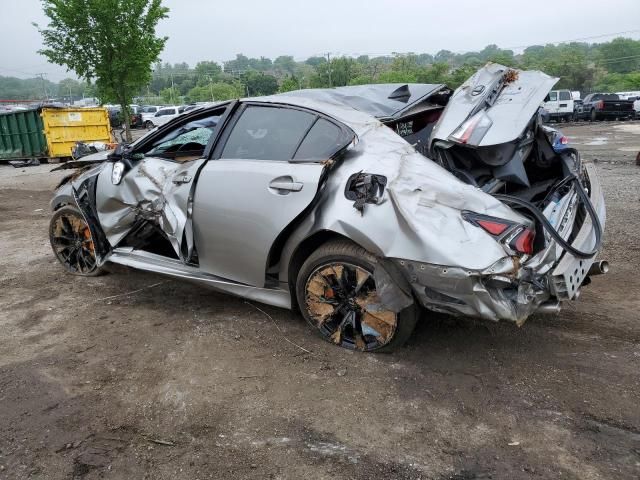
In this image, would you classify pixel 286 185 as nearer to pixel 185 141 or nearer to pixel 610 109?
pixel 185 141

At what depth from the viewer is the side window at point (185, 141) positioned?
4328 millimetres

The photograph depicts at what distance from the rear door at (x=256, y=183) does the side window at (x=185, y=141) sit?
1.81 ft

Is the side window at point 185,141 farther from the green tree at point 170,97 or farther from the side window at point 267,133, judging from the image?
the green tree at point 170,97

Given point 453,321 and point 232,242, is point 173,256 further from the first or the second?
point 453,321

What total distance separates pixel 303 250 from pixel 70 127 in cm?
1598

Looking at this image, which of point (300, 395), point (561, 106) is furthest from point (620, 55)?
point (300, 395)

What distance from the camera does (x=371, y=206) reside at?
10.00 ft

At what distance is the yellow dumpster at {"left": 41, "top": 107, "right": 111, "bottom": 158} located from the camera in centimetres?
1634

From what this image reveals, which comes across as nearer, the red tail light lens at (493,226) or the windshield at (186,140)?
the red tail light lens at (493,226)

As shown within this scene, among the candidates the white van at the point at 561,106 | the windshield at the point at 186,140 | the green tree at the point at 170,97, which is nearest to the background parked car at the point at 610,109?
the white van at the point at 561,106

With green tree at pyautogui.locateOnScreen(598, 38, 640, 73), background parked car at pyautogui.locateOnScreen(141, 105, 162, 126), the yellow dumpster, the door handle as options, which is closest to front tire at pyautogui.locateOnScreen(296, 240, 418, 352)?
the door handle

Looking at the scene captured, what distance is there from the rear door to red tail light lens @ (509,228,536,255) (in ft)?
3.87

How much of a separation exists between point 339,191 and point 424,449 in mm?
1533

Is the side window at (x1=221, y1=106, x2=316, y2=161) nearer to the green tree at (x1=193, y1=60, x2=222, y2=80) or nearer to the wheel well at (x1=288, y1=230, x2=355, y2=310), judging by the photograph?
the wheel well at (x1=288, y1=230, x2=355, y2=310)
